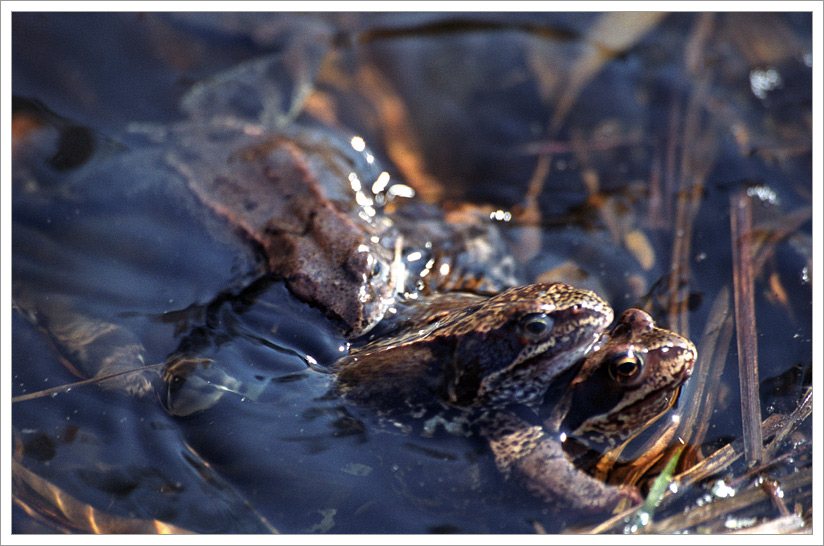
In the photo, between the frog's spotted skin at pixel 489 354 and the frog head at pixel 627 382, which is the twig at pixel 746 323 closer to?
the frog head at pixel 627 382

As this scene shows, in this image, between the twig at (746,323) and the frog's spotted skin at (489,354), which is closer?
the frog's spotted skin at (489,354)

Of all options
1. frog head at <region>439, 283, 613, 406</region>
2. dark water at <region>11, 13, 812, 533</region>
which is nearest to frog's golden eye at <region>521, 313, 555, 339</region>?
frog head at <region>439, 283, 613, 406</region>

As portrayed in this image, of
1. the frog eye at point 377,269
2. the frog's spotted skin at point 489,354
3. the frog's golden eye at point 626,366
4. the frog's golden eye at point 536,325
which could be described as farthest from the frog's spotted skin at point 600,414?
the frog eye at point 377,269

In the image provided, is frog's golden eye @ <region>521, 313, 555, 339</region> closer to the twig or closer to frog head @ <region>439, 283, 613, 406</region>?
frog head @ <region>439, 283, 613, 406</region>

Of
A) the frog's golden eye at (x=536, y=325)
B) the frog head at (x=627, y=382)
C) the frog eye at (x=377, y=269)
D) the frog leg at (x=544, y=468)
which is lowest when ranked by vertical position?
the frog leg at (x=544, y=468)

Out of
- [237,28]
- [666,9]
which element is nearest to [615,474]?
[666,9]

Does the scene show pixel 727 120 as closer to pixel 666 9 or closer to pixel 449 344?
pixel 666 9
